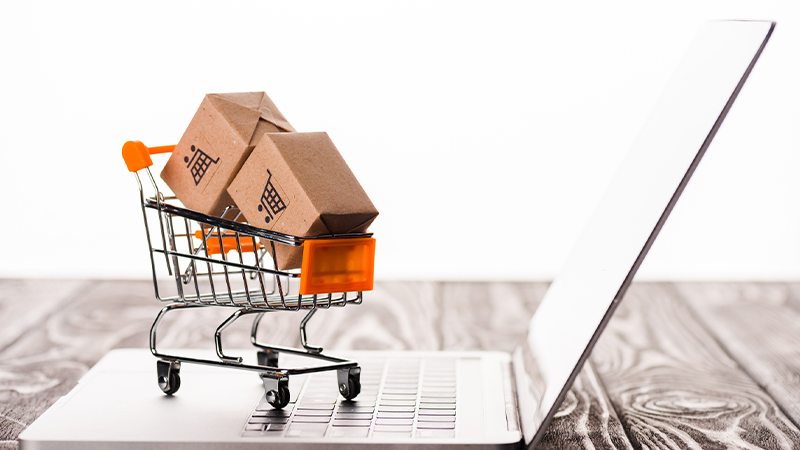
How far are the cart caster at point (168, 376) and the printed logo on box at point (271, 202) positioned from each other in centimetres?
32

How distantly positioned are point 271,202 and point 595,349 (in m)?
1.07

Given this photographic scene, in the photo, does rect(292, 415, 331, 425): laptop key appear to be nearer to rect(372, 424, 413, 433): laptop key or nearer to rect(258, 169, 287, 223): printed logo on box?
rect(372, 424, 413, 433): laptop key

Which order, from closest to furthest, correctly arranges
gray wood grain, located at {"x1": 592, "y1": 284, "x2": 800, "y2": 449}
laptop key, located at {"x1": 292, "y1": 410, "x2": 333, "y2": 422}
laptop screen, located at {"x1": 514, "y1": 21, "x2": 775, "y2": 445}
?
laptop screen, located at {"x1": 514, "y1": 21, "x2": 775, "y2": 445}
laptop key, located at {"x1": 292, "y1": 410, "x2": 333, "y2": 422}
gray wood grain, located at {"x1": 592, "y1": 284, "x2": 800, "y2": 449}

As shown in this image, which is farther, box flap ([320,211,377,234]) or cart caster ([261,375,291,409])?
cart caster ([261,375,291,409])

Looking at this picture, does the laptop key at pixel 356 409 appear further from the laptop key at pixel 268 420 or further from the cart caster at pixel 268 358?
the cart caster at pixel 268 358

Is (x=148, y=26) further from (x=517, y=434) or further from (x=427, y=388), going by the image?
(x=517, y=434)

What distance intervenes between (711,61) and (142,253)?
8.21 ft

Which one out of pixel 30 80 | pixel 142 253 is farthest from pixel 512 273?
pixel 30 80

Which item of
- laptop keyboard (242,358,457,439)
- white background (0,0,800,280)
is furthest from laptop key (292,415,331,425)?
white background (0,0,800,280)

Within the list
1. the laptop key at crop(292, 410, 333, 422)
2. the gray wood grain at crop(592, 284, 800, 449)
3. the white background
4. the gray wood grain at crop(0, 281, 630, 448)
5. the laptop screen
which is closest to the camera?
the laptop screen

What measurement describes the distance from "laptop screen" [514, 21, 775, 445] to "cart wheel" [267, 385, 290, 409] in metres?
0.36

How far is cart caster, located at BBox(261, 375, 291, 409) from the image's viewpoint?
1.19 metres

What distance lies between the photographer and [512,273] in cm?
310

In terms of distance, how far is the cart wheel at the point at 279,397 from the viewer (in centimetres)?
119
